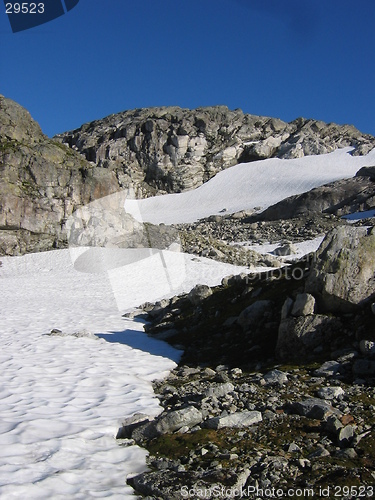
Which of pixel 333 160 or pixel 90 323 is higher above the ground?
pixel 333 160

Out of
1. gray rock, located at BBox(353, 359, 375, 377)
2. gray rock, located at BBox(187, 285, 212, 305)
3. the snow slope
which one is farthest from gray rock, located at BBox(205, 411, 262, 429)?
the snow slope

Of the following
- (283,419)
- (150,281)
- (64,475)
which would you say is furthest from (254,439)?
(150,281)

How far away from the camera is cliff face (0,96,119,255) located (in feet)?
125

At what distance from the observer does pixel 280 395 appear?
6.91 m

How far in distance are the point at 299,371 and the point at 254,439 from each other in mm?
2506

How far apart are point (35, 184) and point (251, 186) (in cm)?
5934

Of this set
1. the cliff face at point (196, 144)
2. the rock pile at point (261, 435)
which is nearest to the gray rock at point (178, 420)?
the rock pile at point (261, 435)

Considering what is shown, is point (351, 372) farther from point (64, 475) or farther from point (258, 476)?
point (64, 475)

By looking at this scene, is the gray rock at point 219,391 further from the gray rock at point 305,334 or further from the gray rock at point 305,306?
the gray rock at point 305,306

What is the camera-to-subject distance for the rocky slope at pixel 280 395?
15.3 ft

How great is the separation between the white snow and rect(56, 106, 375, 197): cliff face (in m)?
88.7

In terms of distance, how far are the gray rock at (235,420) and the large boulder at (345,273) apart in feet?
11.4

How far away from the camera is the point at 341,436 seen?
17.2 ft

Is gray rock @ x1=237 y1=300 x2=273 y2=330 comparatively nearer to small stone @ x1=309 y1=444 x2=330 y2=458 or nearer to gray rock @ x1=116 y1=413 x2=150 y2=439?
gray rock @ x1=116 y1=413 x2=150 y2=439
